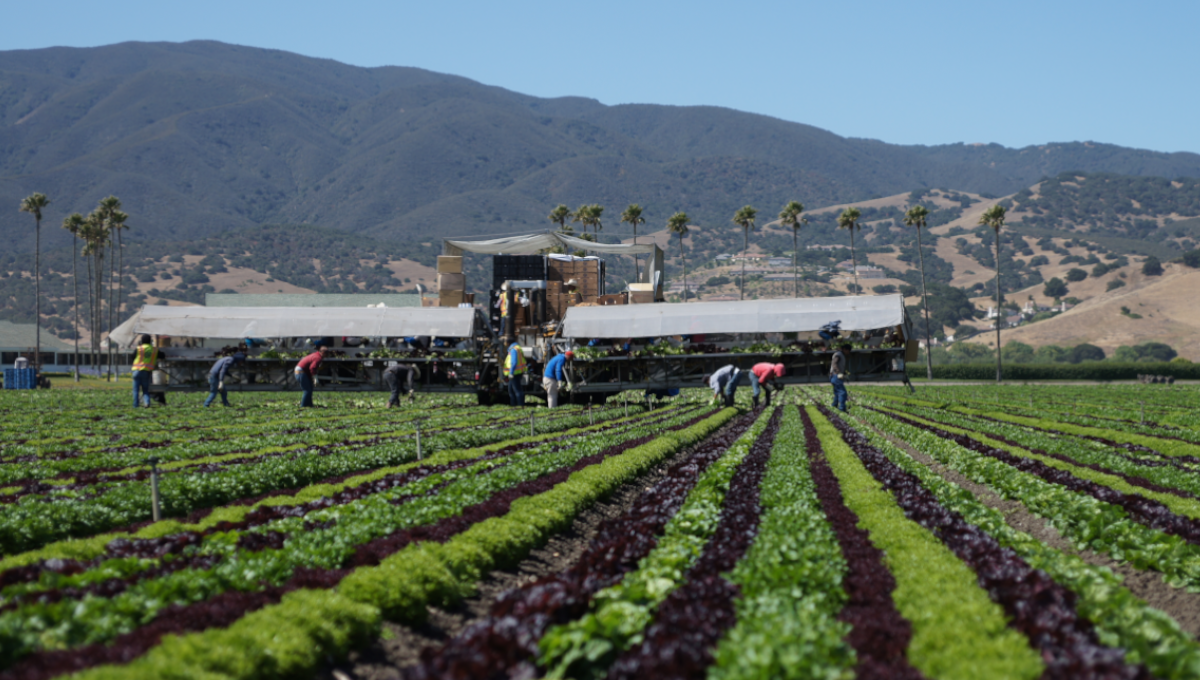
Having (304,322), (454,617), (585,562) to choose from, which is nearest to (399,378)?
(304,322)

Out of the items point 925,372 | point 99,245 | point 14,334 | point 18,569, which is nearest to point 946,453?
point 18,569

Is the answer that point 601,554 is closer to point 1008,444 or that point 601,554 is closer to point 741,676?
point 741,676

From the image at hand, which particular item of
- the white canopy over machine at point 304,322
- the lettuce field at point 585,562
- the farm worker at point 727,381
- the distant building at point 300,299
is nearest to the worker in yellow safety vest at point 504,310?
the white canopy over machine at point 304,322

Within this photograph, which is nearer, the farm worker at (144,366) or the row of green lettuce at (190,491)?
the row of green lettuce at (190,491)

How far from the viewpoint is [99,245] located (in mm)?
101062

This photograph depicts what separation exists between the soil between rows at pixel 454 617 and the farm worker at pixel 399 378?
1968cm

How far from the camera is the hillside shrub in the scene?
9375 cm

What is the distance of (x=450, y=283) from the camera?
127 ft

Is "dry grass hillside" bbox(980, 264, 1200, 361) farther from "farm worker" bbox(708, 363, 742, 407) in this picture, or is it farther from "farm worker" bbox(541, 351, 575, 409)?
"farm worker" bbox(541, 351, 575, 409)

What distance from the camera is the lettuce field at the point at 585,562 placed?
6020 millimetres

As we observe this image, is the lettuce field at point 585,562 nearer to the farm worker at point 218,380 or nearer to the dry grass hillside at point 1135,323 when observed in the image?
the farm worker at point 218,380

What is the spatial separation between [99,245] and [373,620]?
355 feet

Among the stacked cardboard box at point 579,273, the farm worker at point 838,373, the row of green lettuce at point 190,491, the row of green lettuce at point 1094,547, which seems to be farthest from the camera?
the stacked cardboard box at point 579,273

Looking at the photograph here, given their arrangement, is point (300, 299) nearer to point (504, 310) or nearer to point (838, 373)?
point (504, 310)
